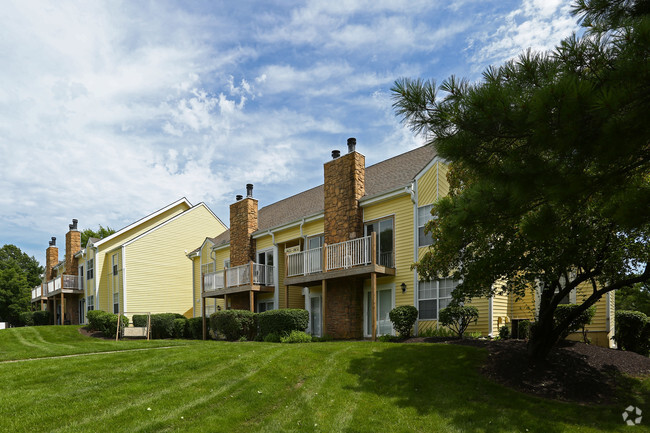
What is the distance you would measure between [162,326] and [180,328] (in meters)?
0.92

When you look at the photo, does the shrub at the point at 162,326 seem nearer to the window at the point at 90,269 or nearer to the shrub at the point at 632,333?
the window at the point at 90,269

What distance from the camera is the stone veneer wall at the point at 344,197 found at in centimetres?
1767

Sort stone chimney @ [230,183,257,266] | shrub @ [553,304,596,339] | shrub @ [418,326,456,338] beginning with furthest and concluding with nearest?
1. stone chimney @ [230,183,257,266]
2. shrub @ [418,326,456,338]
3. shrub @ [553,304,596,339]

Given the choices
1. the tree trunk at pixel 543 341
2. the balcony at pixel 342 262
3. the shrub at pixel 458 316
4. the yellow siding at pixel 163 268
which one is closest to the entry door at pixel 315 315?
the balcony at pixel 342 262

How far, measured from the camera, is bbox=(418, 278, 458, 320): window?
1491 cm

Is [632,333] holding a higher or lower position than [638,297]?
higher

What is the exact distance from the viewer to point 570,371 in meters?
9.33

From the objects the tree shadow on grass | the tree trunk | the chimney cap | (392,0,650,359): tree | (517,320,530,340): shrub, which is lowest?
the tree shadow on grass

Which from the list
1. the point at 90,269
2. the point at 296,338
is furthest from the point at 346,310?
the point at 90,269

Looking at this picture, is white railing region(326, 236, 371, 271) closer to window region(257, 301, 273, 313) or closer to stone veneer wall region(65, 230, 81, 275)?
window region(257, 301, 273, 313)

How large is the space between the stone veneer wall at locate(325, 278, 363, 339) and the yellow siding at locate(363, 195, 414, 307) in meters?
1.01

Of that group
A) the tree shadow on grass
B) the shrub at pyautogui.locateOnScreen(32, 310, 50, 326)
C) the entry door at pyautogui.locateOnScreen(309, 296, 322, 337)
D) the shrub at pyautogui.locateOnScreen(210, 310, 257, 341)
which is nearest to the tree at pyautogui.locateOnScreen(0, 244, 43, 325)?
the shrub at pyautogui.locateOnScreen(32, 310, 50, 326)

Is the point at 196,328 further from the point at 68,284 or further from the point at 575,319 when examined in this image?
the point at 68,284

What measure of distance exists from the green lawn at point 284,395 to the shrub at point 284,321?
560 centimetres
